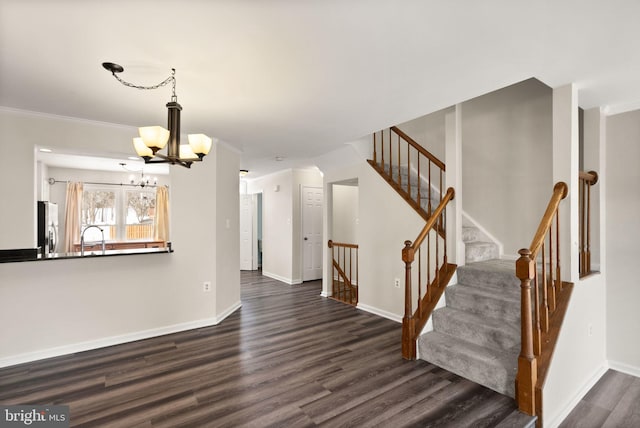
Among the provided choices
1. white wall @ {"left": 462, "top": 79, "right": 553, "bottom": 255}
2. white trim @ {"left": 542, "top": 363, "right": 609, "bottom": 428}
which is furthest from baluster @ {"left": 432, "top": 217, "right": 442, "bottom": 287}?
white trim @ {"left": 542, "top": 363, "right": 609, "bottom": 428}

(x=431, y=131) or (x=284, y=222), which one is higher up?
(x=431, y=131)

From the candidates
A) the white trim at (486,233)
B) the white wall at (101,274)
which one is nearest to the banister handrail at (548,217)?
the white trim at (486,233)

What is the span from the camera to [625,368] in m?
2.87

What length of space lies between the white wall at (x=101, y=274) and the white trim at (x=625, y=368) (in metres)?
4.24

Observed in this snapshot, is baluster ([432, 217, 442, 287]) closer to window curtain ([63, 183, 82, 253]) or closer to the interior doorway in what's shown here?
the interior doorway

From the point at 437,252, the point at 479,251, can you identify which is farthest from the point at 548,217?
the point at 479,251

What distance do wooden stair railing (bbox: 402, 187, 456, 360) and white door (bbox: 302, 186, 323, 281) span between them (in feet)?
9.96

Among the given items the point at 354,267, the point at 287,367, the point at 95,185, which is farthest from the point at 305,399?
the point at 95,185

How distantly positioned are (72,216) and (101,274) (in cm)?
430

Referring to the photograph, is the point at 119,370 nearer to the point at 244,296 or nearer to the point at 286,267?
the point at 244,296

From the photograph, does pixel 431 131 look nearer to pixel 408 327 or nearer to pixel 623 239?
pixel 623 239

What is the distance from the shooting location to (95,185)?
6.82 metres

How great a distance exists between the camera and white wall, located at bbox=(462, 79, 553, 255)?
3572 millimetres

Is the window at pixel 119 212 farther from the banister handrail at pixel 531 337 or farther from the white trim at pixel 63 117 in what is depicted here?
the banister handrail at pixel 531 337
